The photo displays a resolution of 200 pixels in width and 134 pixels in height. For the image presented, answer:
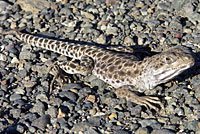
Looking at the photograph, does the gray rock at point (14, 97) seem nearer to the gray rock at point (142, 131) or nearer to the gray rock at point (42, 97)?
the gray rock at point (42, 97)

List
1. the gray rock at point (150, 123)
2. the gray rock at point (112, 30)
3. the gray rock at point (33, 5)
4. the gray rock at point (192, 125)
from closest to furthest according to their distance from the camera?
the gray rock at point (192, 125) → the gray rock at point (150, 123) → the gray rock at point (112, 30) → the gray rock at point (33, 5)

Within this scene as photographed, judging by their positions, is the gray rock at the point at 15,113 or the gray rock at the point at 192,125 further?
the gray rock at the point at 15,113

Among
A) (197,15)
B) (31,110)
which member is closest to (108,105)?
(31,110)

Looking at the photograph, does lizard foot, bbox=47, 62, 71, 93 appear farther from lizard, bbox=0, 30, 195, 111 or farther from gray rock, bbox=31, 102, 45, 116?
gray rock, bbox=31, 102, 45, 116

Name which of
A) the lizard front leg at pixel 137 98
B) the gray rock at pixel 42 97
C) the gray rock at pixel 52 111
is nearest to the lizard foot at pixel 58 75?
the gray rock at pixel 42 97

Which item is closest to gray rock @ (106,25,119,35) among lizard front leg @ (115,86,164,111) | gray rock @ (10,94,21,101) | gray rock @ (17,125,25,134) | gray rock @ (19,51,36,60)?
gray rock @ (19,51,36,60)

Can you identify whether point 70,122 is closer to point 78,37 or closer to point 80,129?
point 80,129

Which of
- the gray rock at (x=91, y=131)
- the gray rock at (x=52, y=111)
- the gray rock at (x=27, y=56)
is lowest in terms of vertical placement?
the gray rock at (x=91, y=131)

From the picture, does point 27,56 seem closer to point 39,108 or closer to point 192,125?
point 39,108
